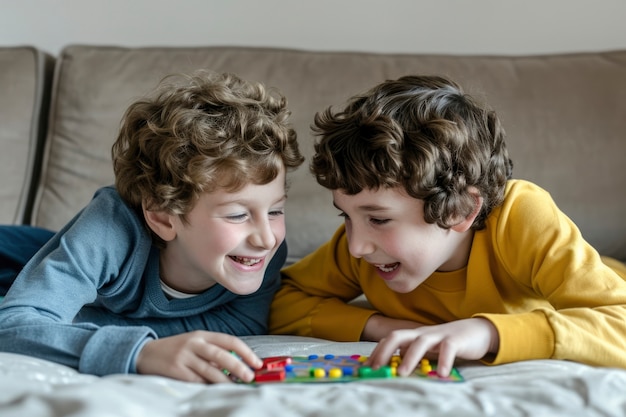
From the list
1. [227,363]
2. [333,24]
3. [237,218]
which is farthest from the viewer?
[333,24]

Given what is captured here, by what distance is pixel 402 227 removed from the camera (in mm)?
1308

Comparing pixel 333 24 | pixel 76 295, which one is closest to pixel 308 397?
pixel 76 295

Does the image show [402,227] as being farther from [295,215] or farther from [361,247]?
[295,215]

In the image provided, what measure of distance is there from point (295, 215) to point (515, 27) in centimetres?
96

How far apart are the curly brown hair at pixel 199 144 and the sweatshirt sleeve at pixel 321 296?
0.22m

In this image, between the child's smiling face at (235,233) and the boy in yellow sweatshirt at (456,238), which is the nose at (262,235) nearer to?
the child's smiling face at (235,233)

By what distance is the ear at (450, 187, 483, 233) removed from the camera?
1.34 m

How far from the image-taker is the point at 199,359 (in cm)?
106

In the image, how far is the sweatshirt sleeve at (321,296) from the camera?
146 centimetres

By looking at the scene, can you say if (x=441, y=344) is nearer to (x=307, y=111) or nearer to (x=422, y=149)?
(x=422, y=149)

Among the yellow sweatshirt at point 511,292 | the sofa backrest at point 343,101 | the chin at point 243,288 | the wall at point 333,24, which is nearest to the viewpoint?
the yellow sweatshirt at point 511,292

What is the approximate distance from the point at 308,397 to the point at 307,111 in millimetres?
1072

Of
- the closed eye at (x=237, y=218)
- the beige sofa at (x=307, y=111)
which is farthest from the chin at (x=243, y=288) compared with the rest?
the beige sofa at (x=307, y=111)

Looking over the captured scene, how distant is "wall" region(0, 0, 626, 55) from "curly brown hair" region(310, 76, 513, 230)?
98 centimetres
